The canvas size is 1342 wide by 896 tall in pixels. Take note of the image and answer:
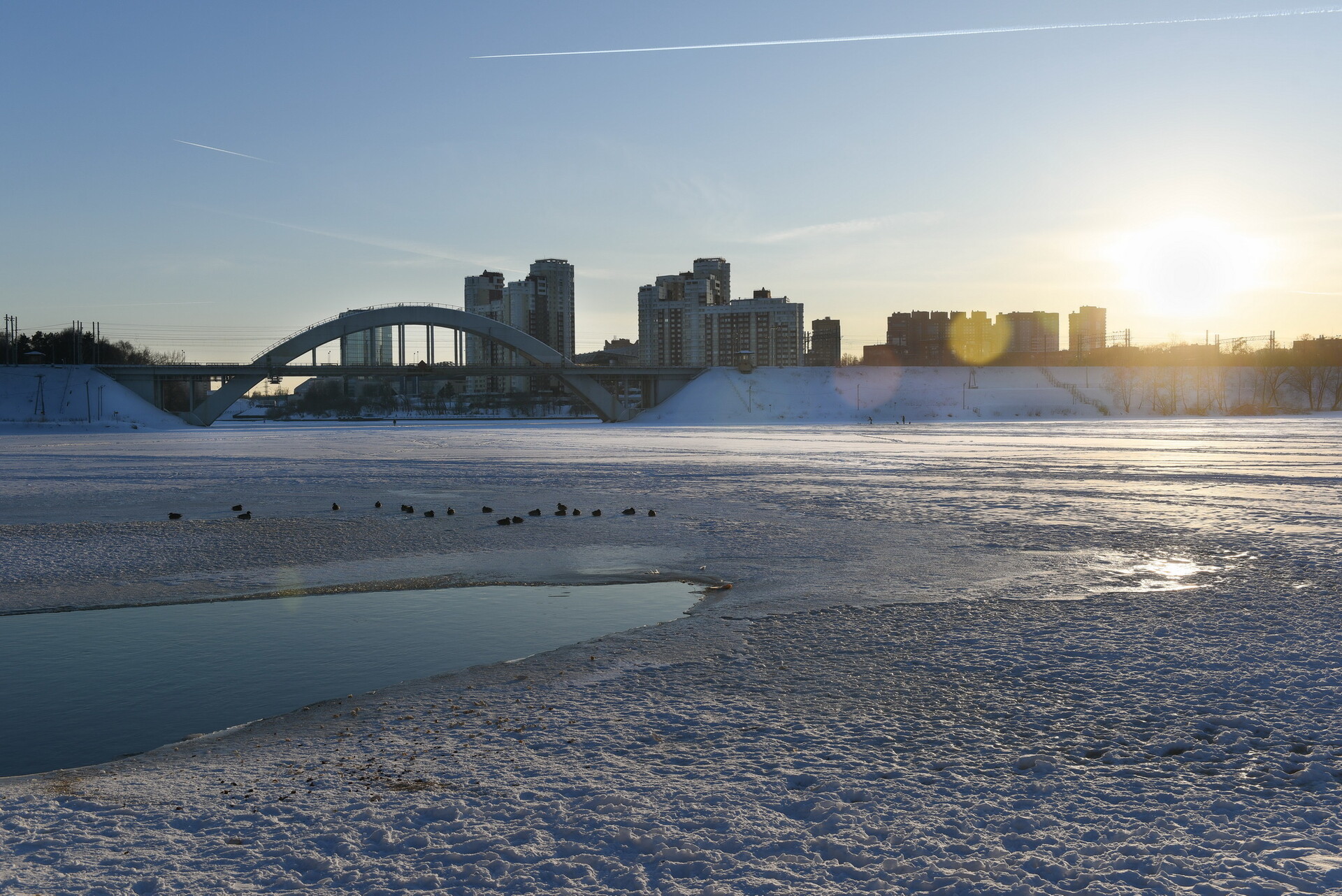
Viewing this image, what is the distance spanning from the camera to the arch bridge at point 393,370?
83562 millimetres

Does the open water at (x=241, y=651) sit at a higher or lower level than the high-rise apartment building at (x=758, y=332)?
lower

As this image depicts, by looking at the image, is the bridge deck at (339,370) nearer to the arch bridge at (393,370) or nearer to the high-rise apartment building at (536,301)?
the arch bridge at (393,370)

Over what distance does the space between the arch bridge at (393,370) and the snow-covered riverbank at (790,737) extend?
247ft

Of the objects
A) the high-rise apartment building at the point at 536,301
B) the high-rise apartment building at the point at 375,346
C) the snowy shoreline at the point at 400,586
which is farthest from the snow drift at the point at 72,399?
the high-rise apartment building at the point at 536,301

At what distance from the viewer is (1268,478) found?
18.5m

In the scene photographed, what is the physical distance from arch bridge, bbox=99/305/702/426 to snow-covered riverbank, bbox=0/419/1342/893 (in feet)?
247

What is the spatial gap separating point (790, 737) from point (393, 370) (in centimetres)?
8453

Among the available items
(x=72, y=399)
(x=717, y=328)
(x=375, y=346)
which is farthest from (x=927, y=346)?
(x=72, y=399)

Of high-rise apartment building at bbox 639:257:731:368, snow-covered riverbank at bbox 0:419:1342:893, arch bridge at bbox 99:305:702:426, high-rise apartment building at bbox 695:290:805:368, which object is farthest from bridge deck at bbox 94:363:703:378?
high-rise apartment building at bbox 639:257:731:368

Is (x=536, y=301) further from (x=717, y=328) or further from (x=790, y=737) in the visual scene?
(x=790, y=737)

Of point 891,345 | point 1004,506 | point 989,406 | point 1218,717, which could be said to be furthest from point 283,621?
point 891,345

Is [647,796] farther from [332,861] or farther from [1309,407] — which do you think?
[1309,407]

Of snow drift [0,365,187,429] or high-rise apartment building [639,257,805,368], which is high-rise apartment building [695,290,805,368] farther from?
snow drift [0,365,187,429]

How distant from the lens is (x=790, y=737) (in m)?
4.44
